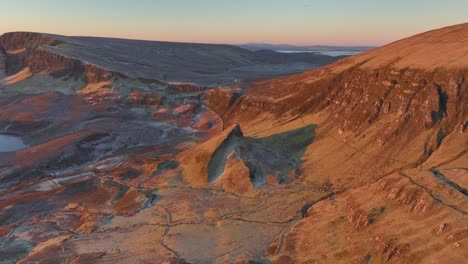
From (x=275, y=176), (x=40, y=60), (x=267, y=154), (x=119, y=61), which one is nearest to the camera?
(x=275, y=176)

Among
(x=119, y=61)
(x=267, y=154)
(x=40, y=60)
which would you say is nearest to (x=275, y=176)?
(x=267, y=154)

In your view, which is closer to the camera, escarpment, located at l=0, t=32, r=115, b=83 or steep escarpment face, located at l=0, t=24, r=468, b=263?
steep escarpment face, located at l=0, t=24, r=468, b=263

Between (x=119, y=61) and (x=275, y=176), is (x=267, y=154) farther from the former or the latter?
(x=119, y=61)

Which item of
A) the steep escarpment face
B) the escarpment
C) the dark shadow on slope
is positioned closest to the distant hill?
the escarpment

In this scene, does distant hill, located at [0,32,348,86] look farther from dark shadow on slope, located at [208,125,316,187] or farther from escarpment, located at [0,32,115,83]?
dark shadow on slope, located at [208,125,316,187]

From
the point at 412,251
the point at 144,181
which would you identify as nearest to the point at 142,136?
the point at 144,181

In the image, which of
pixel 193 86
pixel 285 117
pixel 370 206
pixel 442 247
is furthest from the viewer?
pixel 193 86

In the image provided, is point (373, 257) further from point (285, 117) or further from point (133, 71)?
point (133, 71)

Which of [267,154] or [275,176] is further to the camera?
[267,154]

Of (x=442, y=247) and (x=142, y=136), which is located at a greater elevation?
(x=442, y=247)
